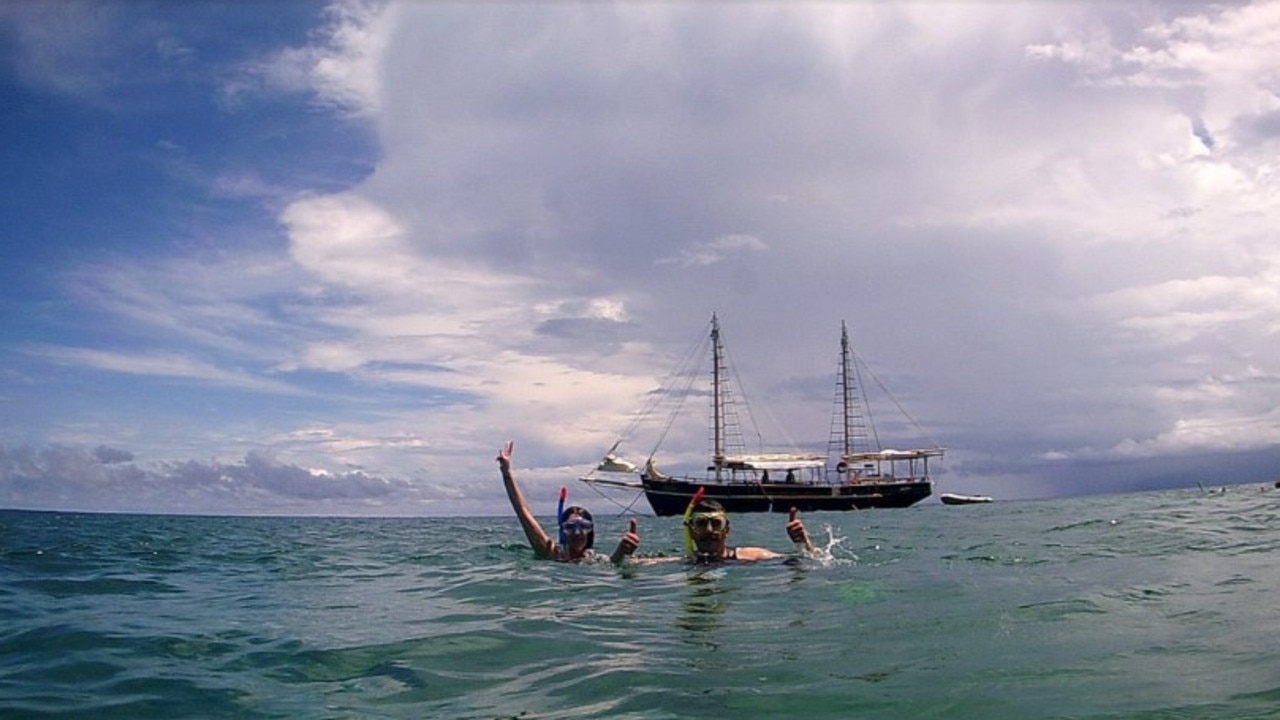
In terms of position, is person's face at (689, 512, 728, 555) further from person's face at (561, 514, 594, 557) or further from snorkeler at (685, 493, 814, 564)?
person's face at (561, 514, 594, 557)

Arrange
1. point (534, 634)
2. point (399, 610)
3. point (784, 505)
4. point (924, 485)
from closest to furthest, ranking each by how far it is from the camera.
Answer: point (534, 634)
point (399, 610)
point (784, 505)
point (924, 485)

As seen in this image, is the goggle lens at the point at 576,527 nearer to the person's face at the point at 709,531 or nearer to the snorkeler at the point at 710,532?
the snorkeler at the point at 710,532

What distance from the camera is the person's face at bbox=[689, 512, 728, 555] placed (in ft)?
37.7

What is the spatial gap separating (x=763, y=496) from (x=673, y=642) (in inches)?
2392

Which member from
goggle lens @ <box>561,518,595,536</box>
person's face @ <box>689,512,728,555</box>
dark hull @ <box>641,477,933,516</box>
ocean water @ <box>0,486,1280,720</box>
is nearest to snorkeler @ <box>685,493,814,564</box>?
person's face @ <box>689,512,728,555</box>

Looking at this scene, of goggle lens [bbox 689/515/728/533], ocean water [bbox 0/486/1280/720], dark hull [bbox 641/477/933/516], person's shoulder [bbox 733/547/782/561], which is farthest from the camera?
dark hull [bbox 641/477/933/516]

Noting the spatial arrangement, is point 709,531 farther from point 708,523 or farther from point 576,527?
point 576,527

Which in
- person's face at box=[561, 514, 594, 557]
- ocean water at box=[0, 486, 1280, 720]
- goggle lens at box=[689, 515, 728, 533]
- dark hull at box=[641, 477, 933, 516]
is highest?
goggle lens at box=[689, 515, 728, 533]

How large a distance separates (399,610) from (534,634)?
2513mm

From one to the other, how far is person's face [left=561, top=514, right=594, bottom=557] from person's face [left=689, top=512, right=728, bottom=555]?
5.00 feet

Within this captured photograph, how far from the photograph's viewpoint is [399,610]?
9.12m

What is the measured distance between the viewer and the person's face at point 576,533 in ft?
40.3

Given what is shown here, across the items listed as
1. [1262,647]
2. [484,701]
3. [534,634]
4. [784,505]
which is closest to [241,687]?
[484,701]

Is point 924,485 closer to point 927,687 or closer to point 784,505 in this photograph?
point 784,505
